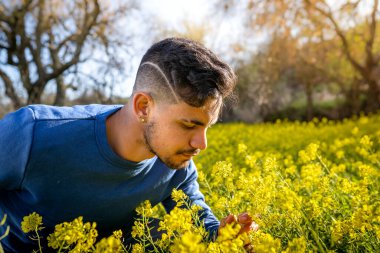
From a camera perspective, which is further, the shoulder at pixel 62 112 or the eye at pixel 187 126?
the shoulder at pixel 62 112

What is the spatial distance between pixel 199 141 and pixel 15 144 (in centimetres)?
89

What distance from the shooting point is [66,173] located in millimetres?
2428

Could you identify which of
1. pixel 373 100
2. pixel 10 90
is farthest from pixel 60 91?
pixel 373 100

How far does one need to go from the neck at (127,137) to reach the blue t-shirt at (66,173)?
0.18ft

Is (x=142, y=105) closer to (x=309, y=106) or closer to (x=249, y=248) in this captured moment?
(x=249, y=248)

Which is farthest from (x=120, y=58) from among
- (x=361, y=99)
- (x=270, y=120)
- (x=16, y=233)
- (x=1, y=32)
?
(x=16, y=233)

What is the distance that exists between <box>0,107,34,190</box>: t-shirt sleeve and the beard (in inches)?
22.5

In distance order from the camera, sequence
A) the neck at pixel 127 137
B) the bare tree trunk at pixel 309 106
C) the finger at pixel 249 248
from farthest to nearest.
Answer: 1. the bare tree trunk at pixel 309 106
2. the neck at pixel 127 137
3. the finger at pixel 249 248

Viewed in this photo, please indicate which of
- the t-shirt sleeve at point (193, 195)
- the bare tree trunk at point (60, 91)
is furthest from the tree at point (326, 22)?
the t-shirt sleeve at point (193, 195)

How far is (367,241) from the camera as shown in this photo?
2.10 metres

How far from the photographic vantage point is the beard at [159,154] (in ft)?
7.49

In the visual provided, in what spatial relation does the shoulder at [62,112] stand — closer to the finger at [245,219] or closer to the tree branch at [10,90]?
the finger at [245,219]

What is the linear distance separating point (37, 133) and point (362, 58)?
58.4 feet

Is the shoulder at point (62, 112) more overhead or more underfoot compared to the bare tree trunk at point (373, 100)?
more overhead
